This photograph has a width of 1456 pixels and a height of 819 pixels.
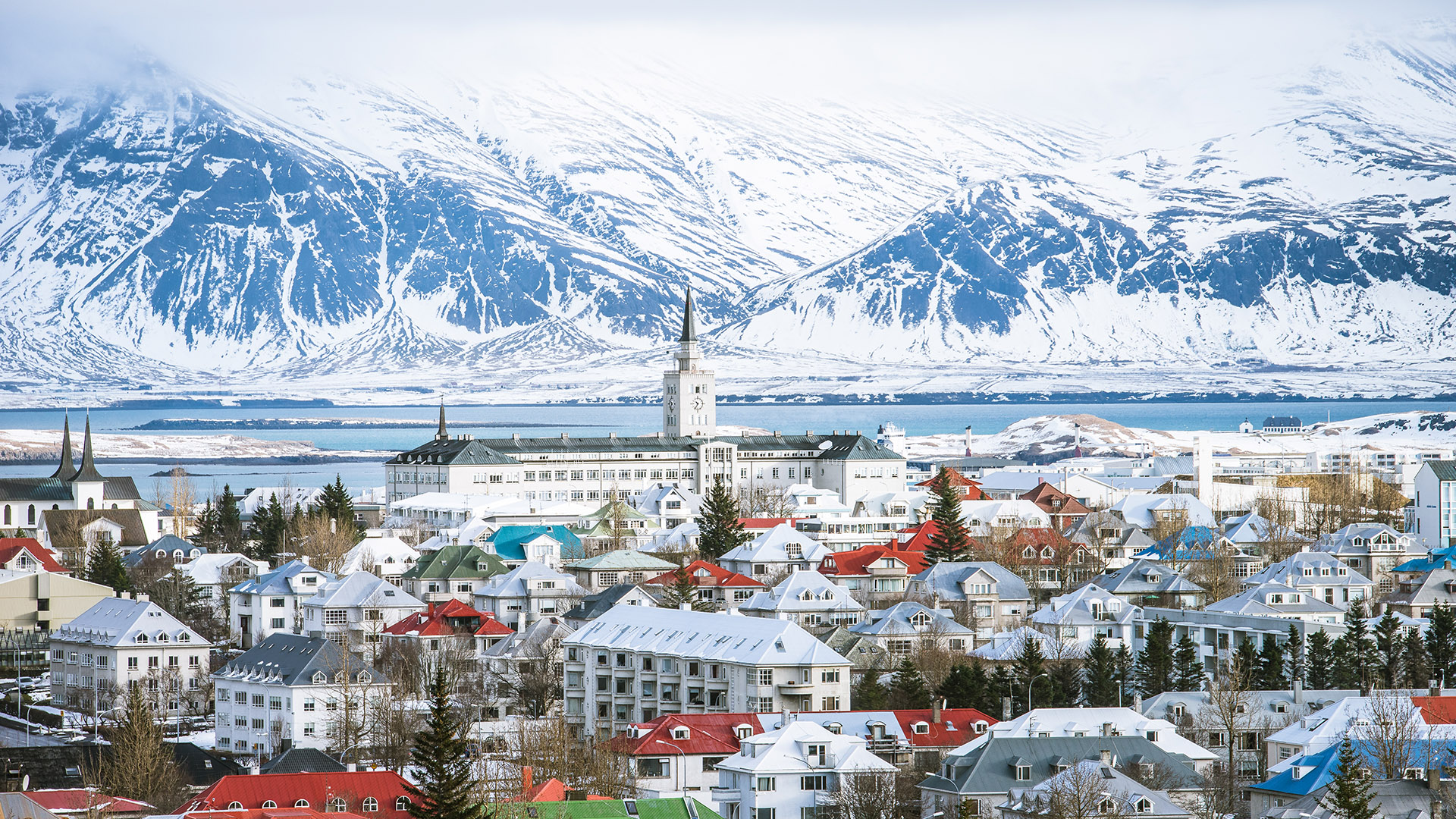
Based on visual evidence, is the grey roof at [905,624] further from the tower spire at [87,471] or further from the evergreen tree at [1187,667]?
the tower spire at [87,471]

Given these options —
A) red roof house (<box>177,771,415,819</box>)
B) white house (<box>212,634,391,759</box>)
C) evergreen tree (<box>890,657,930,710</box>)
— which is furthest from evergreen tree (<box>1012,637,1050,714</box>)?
Result: red roof house (<box>177,771,415,819</box>)

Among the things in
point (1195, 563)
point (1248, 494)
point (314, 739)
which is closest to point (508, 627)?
point (314, 739)

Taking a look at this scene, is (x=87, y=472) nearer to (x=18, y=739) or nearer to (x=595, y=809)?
(x=18, y=739)

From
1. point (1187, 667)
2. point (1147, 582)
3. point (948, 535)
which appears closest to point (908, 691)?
point (1187, 667)

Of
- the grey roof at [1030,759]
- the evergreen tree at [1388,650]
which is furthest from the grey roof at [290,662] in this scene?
the evergreen tree at [1388,650]

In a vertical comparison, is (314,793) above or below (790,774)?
above
